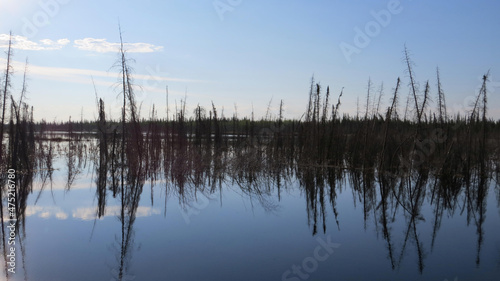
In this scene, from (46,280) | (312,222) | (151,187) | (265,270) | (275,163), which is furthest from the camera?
(275,163)

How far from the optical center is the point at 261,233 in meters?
6.75

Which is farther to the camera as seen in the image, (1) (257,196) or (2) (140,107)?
(2) (140,107)

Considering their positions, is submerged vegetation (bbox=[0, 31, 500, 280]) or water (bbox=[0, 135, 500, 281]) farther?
submerged vegetation (bbox=[0, 31, 500, 280])

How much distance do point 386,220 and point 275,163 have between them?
293 inches

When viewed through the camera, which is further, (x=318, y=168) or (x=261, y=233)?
(x=318, y=168)

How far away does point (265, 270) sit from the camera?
503 centimetres

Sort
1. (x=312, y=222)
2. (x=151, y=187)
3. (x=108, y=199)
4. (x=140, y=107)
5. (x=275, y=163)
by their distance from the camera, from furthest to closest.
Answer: (x=140, y=107), (x=275, y=163), (x=151, y=187), (x=108, y=199), (x=312, y=222)

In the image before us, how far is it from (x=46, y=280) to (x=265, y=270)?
215cm

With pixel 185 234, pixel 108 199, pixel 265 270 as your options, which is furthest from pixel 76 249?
pixel 108 199

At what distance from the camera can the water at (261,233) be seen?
5035 mm

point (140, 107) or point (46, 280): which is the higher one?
point (140, 107)

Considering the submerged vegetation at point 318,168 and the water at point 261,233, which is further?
the submerged vegetation at point 318,168

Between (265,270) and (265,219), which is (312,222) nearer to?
(265,219)

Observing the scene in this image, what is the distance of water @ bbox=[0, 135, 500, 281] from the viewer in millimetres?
5035
